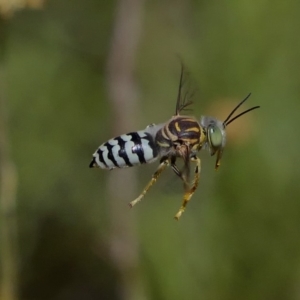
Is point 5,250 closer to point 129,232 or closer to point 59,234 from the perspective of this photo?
point 59,234

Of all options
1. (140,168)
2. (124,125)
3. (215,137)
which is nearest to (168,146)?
(215,137)

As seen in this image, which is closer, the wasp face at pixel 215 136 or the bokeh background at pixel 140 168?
the wasp face at pixel 215 136

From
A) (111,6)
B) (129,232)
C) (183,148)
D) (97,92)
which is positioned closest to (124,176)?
(129,232)

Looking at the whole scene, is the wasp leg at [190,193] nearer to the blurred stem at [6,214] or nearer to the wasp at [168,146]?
the wasp at [168,146]

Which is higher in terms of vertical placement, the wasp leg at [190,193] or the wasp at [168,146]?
the wasp at [168,146]

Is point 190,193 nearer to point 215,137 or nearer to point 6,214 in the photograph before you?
point 215,137

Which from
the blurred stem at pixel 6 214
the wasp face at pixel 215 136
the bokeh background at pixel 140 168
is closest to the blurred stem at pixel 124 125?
the bokeh background at pixel 140 168

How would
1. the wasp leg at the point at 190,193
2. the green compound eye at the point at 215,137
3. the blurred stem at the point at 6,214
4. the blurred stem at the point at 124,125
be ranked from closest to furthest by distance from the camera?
1. the wasp leg at the point at 190,193
2. the green compound eye at the point at 215,137
3. the blurred stem at the point at 6,214
4. the blurred stem at the point at 124,125
